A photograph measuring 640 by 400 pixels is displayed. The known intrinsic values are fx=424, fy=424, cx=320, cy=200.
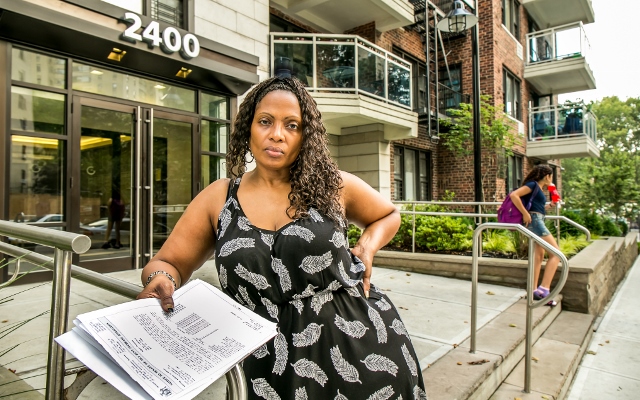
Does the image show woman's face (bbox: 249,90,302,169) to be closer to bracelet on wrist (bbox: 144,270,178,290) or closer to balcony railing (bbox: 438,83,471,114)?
bracelet on wrist (bbox: 144,270,178,290)

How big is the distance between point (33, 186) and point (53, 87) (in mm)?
1228

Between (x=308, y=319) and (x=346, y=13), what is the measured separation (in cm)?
988

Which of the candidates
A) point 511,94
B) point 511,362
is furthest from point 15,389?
point 511,94

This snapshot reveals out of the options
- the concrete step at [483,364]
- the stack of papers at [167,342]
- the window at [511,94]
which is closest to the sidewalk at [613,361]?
the concrete step at [483,364]

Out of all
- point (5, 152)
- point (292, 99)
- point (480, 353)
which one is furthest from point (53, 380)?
point (5, 152)

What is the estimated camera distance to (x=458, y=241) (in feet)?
24.1

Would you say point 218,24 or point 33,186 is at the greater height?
point 218,24

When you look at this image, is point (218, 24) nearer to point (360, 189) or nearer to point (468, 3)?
point (360, 189)

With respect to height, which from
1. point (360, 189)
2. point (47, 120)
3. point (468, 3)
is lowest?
point (360, 189)

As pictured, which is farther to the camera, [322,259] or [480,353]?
[480,353]

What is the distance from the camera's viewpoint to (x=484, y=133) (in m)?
11.7

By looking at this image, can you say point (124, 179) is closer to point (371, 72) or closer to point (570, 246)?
point (371, 72)

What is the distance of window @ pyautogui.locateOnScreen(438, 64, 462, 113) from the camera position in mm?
12558

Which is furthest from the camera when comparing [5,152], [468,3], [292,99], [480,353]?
[468,3]
